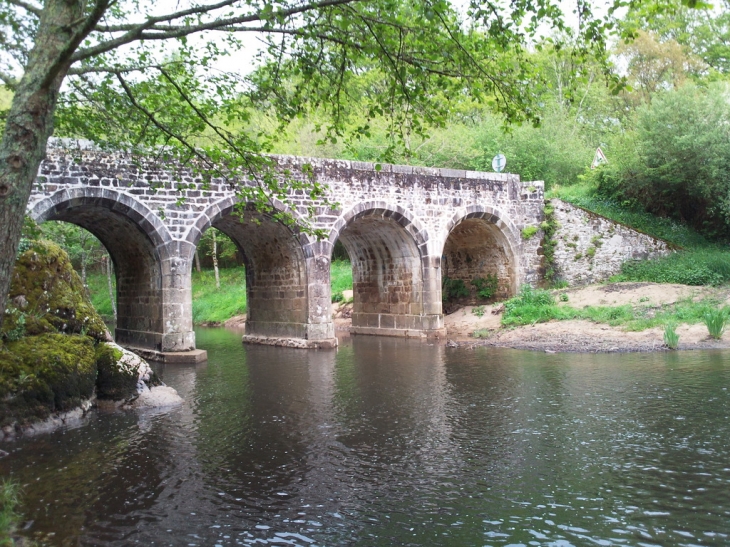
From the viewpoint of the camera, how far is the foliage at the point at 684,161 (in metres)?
18.9

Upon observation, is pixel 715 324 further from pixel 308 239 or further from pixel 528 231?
pixel 308 239

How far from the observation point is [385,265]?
64.2 ft

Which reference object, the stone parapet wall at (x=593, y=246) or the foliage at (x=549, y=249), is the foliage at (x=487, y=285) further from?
the stone parapet wall at (x=593, y=246)

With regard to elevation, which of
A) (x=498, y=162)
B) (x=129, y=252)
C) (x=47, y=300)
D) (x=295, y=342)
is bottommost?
(x=295, y=342)

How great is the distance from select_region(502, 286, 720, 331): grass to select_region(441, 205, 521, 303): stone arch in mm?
1112

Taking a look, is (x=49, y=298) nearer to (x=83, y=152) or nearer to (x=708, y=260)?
(x=83, y=152)

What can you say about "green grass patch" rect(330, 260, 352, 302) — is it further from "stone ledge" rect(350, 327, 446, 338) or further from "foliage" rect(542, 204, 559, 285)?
"foliage" rect(542, 204, 559, 285)

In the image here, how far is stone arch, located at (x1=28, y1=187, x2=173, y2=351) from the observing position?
523 inches

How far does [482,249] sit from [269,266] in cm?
686

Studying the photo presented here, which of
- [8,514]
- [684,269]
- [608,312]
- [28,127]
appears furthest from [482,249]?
[8,514]

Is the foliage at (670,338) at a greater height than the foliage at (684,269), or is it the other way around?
the foliage at (684,269)

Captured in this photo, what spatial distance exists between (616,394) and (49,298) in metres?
7.62

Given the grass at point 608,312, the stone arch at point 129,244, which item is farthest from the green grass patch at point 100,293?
the grass at point 608,312

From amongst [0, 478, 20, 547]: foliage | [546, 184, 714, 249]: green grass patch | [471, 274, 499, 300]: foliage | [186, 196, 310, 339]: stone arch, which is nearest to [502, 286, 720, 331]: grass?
[471, 274, 499, 300]: foliage
